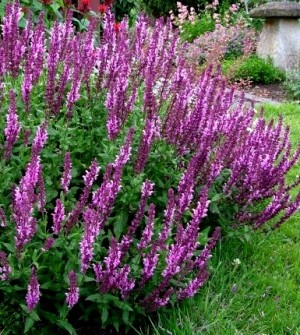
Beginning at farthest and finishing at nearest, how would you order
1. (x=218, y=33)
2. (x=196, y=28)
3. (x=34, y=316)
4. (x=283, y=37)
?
(x=196, y=28), (x=218, y=33), (x=283, y=37), (x=34, y=316)

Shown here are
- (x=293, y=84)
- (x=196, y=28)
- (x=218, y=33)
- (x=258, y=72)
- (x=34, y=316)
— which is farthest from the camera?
(x=196, y=28)

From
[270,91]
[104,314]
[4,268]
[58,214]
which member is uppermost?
[58,214]

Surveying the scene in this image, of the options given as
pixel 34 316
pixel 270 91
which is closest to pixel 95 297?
pixel 34 316

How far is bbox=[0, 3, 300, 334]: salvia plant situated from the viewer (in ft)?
7.73

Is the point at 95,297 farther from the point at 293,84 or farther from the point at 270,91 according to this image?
the point at 270,91

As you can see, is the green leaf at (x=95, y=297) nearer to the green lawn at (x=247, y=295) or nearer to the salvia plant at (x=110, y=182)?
the salvia plant at (x=110, y=182)

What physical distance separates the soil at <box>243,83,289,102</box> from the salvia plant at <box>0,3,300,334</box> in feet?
17.1

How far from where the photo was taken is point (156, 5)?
49.1 feet

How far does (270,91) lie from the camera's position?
365 inches

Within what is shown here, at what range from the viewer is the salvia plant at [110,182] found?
7.73 ft

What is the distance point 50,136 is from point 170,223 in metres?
0.85

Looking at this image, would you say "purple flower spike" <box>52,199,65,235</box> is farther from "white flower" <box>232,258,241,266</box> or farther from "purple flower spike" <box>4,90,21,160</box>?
"white flower" <box>232,258,241,266</box>

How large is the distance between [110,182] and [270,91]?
23.9ft

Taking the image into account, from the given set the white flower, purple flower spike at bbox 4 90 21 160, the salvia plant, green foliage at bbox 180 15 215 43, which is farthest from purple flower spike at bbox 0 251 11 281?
green foliage at bbox 180 15 215 43
